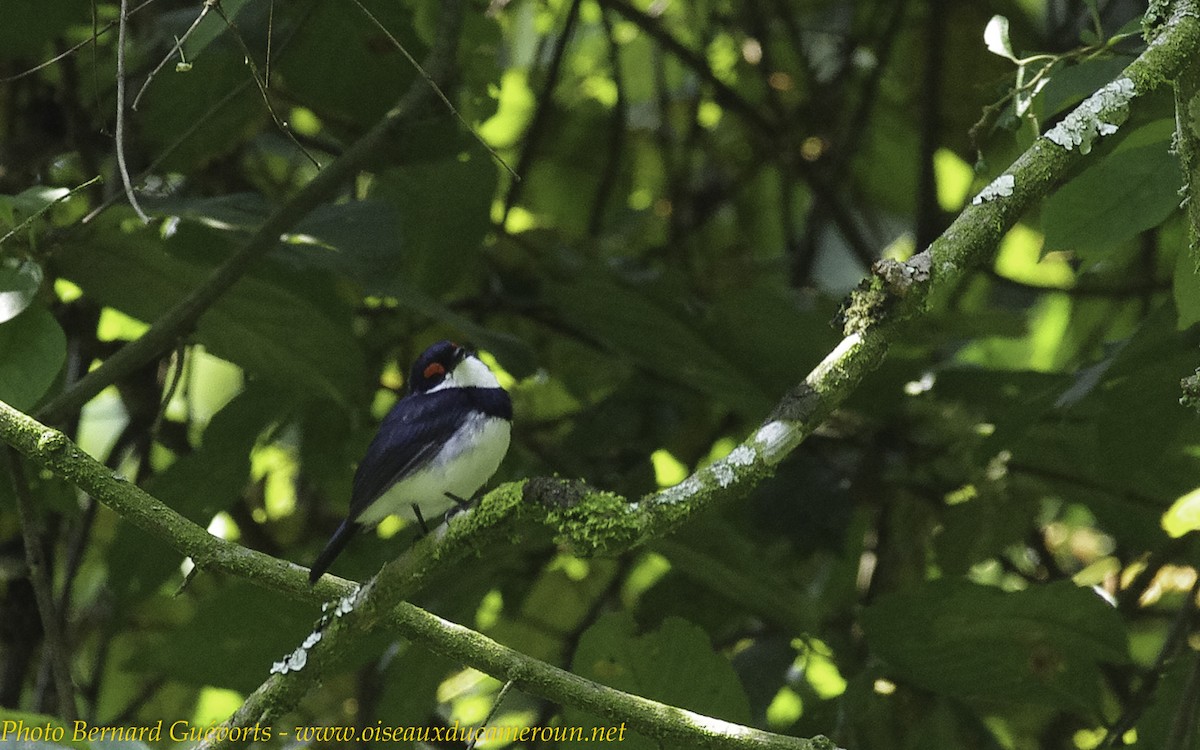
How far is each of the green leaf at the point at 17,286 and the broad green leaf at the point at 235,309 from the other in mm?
286

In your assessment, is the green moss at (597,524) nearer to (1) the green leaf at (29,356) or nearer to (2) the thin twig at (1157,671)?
(1) the green leaf at (29,356)

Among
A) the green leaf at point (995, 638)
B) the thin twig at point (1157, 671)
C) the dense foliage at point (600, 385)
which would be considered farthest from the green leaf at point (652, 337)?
the thin twig at point (1157, 671)

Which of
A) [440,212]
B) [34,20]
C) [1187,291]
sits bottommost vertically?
[1187,291]

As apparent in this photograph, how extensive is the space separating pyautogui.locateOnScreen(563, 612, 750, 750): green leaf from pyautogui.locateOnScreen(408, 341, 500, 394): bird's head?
20.8 inches

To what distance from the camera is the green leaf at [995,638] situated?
2.47 m

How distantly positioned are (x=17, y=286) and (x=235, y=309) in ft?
1.62

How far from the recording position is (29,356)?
80.8 inches

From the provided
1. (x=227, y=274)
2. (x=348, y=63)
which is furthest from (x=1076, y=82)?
(x=348, y=63)

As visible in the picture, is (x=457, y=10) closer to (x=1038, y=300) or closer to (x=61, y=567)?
(x=61, y=567)

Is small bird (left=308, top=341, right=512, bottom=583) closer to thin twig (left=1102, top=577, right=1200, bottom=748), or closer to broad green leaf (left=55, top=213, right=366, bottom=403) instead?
broad green leaf (left=55, top=213, right=366, bottom=403)

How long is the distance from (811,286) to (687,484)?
266 centimetres

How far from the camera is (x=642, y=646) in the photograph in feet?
7.43

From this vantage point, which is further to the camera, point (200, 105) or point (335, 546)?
point (200, 105)

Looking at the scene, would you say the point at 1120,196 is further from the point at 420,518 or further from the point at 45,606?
the point at 45,606
